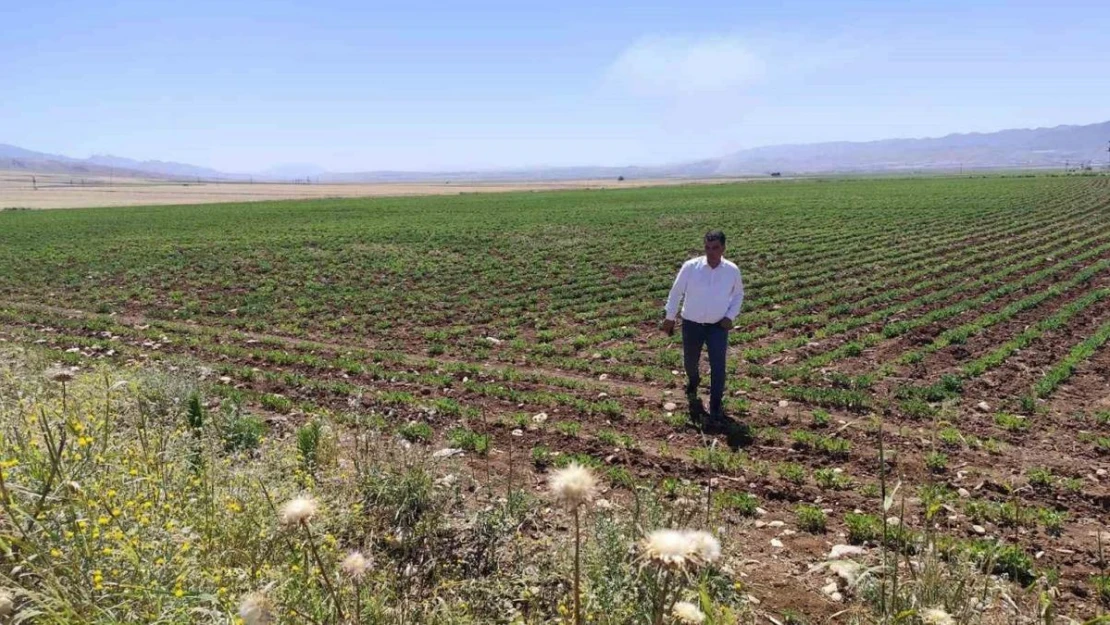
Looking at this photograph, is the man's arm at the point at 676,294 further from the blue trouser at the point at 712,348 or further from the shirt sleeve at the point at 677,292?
the blue trouser at the point at 712,348

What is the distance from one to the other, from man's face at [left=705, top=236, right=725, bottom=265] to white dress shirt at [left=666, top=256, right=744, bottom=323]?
0.09m

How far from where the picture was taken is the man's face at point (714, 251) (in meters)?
8.05

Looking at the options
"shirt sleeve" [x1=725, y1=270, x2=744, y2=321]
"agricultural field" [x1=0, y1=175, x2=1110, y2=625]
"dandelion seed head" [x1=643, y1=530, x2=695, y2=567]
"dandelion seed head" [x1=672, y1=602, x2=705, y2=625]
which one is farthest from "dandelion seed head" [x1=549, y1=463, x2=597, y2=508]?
"shirt sleeve" [x1=725, y1=270, x2=744, y2=321]

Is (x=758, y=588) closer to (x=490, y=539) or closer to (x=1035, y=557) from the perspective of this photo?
(x=490, y=539)

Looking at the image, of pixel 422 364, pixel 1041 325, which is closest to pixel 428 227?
pixel 422 364

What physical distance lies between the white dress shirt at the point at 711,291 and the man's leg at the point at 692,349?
18 cm

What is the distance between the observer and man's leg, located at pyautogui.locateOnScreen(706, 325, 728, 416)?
8383mm

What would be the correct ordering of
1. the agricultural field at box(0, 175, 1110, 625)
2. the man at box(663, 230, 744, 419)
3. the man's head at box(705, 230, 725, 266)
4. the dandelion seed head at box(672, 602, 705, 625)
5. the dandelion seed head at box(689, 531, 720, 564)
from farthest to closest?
the man at box(663, 230, 744, 419) < the man's head at box(705, 230, 725, 266) < the agricultural field at box(0, 175, 1110, 625) < the dandelion seed head at box(672, 602, 705, 625) < the dandelion seed head at box(689, 531, 720, 564)

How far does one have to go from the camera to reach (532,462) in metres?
7.39

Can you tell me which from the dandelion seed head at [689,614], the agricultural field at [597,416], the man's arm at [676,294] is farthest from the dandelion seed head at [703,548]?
the man's arm at [676,294]

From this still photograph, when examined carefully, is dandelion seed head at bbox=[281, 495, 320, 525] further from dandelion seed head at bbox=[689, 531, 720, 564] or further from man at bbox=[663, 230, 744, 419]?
man at bbox=[663, 230, 744, 419]

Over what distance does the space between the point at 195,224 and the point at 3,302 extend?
24877 mm

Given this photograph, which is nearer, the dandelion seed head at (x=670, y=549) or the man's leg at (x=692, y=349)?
the dandelion seed head at (x=670, y=549)

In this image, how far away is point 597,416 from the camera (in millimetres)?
8820
